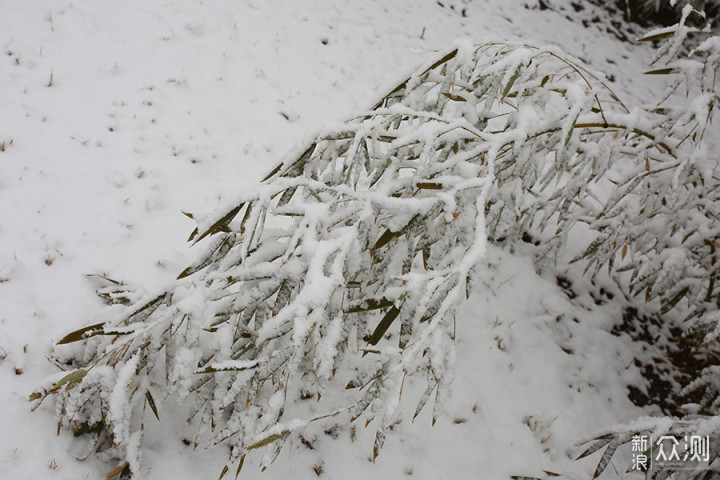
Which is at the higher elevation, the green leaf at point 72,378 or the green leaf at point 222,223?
the green leaf at point 222,223

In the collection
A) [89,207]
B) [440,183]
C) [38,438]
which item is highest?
[440,183]

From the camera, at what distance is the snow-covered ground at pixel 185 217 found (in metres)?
2.19

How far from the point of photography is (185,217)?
3.03 meters

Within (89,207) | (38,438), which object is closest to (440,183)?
(38,438)

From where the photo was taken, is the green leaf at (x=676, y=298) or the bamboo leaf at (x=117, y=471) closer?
the bamboo leaf at (x=117, y=471)

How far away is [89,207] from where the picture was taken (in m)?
2.86

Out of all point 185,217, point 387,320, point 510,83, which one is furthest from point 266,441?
point 185,217

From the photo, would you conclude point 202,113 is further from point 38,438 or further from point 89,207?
point 38,438

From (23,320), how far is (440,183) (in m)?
2.12

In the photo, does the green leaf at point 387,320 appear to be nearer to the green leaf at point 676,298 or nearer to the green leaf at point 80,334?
the green leaf at point 80,334

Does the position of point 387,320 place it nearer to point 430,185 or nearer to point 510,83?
point 430,185

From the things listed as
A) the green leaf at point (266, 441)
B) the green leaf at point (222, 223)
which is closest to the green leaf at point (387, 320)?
the green leaf at point (266, 441)

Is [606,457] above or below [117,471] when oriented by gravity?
above

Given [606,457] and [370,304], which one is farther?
[606,457]
